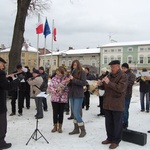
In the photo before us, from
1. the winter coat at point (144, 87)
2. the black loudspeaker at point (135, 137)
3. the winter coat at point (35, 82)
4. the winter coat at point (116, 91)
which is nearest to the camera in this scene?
the winter coat at point (116, 91)

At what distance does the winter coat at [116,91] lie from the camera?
448 cm

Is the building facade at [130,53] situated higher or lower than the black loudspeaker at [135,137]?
higher

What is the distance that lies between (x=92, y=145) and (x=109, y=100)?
1073 millimetres

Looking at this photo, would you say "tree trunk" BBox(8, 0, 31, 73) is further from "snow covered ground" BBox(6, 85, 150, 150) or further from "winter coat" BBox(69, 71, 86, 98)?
"winter coat" BBox(69, 71, 86, 98)

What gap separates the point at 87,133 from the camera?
570 cm

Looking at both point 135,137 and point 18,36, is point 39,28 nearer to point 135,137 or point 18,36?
point 18,36

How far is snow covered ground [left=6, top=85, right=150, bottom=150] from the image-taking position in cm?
473

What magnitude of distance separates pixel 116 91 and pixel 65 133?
77.3 inches

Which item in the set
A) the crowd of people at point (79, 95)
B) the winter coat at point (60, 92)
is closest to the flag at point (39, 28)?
the crowd of people at point (79, 95)

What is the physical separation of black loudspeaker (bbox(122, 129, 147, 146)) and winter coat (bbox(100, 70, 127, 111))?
2.58ft

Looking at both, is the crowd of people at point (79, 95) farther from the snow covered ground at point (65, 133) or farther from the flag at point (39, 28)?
the flag at point (39, 28)

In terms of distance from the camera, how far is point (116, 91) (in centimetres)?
454

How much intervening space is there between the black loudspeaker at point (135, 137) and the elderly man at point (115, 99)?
0.40 m

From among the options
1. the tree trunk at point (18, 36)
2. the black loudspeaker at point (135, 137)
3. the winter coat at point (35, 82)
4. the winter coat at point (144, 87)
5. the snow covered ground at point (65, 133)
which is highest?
the tree trunk at point (18, 36)
